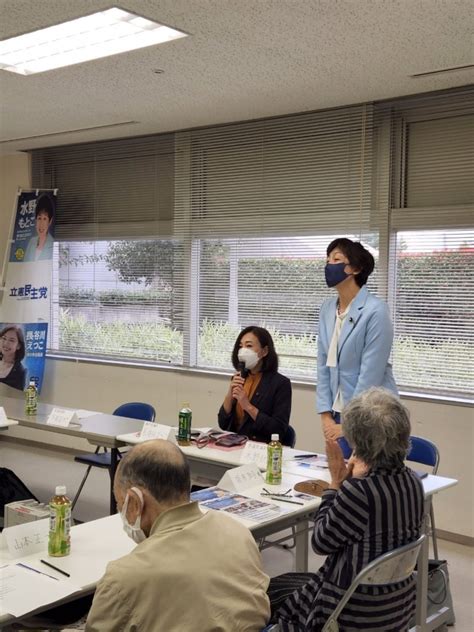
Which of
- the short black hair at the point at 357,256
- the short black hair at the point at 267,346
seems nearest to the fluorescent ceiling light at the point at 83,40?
the short black hair at the point at 357,256

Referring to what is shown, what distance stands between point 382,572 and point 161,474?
2.43 feet

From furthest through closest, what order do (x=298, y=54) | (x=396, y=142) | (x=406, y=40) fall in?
(x=396, y=142), (x=298, y=54), (x=406, y=40)

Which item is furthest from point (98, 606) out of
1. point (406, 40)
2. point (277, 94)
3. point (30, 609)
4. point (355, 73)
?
point (277, 94)

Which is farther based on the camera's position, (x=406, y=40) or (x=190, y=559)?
(x=406, y=40)

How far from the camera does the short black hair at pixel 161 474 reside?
179cm

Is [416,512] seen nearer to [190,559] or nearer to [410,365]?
[190,559]

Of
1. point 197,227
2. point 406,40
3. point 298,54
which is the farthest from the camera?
point 197,227

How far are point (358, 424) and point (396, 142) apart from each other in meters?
3.22

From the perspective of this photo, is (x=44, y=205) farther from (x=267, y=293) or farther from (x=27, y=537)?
(x=27, y=537)

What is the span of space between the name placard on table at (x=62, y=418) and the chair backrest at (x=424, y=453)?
195 centimetres

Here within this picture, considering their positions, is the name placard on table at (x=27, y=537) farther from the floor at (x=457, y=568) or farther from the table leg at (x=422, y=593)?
the floor at (x=457, y=568)

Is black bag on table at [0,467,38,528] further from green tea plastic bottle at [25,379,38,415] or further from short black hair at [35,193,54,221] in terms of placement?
short black hair at [35,193,54,221]

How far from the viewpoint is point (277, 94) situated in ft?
15.6

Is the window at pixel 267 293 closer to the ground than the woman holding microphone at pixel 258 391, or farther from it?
farther from it
